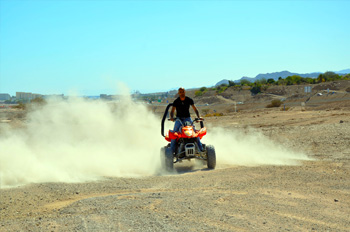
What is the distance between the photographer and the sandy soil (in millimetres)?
6680

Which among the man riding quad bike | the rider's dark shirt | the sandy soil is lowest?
the sandy soil

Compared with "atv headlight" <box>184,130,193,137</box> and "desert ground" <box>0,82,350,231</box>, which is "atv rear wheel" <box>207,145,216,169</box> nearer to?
"desert ground" <box>0,82,350,231</box>

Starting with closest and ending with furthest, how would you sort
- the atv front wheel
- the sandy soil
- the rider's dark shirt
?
the sandy soil
the atv front wheel
the rider's dark shirt

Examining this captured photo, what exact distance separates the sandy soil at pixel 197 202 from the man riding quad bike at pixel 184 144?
683mm

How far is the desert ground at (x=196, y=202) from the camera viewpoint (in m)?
6.68

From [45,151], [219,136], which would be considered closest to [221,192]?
[45,151]

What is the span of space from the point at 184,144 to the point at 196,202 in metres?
4.98

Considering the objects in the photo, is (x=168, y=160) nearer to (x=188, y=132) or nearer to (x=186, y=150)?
(x=186, y=150)

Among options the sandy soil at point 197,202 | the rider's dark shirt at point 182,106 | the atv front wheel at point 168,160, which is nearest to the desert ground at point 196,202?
the sandy soil at point 197,202

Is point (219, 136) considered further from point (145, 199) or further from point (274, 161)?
point (145, 199)

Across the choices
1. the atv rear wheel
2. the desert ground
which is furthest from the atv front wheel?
the atv rear wheel

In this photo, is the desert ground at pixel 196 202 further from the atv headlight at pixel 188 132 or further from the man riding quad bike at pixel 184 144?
the atv headlight at pixel 188 132

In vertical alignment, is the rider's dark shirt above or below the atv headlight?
above

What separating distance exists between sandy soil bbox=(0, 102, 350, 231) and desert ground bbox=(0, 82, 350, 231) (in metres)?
0.01
